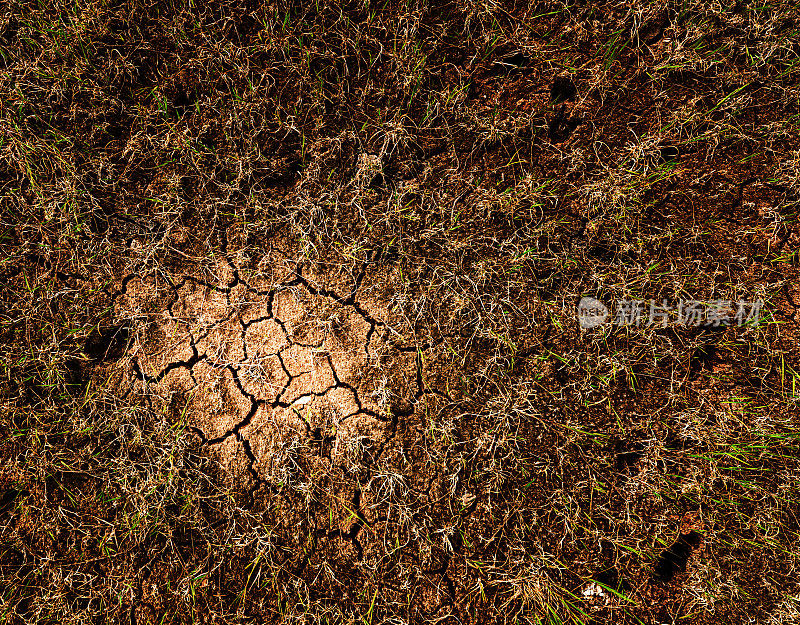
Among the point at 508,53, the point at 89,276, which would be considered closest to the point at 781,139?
the point at 508,53

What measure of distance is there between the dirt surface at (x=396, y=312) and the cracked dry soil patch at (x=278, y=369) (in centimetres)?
1

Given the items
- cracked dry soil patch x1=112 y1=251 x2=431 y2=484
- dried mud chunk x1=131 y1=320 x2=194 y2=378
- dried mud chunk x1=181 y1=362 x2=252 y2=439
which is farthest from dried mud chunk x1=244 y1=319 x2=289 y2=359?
dried mud chunk x1=131 y1=320 x2=194 y2=378

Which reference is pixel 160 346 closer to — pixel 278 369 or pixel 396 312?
pixel 278 369

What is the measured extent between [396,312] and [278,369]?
0.56 m

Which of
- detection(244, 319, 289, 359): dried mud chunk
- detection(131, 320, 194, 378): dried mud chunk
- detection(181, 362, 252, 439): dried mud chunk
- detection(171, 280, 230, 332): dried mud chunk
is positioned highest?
detection(171, 280, 230, 332): dried mud chunk

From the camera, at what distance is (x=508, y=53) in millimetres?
1968

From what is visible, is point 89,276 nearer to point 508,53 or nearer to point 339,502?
point 339,502

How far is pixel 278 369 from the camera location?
6.17 feet

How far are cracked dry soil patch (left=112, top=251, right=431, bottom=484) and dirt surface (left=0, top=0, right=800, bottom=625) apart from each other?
0.04 ft

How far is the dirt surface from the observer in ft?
6.05

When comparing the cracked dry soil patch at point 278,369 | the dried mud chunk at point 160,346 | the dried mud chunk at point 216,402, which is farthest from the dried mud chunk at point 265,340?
the dried mud chunk at point 160,346

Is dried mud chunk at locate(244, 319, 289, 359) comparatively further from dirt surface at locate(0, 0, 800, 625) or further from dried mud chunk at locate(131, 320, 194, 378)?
dried mud chunk at locate(131, 320, 194, 378)

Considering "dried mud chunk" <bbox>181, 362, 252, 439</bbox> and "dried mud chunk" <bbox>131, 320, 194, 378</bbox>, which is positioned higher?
"dried mud chunk" <bbox>131, 320, 194, 378</bbox>

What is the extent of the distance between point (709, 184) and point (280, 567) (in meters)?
2.48
